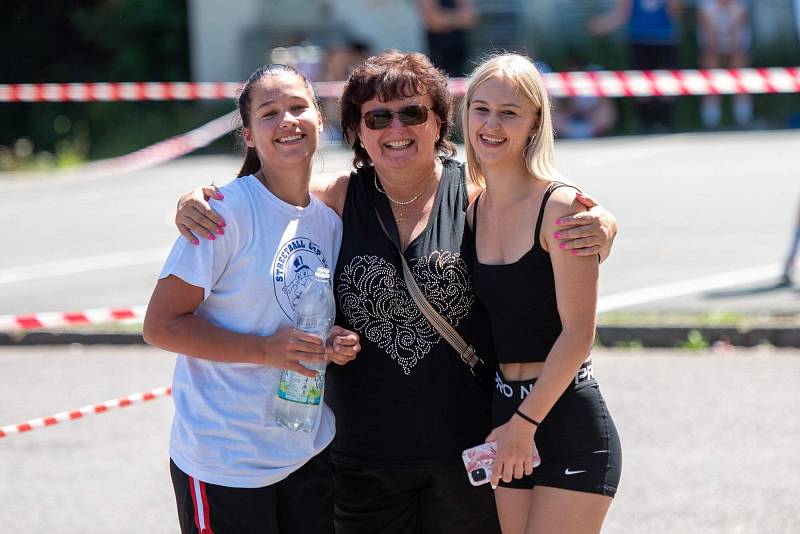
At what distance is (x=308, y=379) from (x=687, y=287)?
6.29 meters

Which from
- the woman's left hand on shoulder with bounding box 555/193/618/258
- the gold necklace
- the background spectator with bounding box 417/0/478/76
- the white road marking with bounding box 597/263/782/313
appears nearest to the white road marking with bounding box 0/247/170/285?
the white road marking with bounding box 597/263/782/313

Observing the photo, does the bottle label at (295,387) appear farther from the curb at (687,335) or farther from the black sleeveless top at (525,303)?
the curb at (687,335)

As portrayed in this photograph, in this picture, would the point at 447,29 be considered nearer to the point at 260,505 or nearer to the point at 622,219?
the point at 622,219

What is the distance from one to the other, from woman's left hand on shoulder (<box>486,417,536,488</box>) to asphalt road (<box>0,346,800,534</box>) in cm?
196

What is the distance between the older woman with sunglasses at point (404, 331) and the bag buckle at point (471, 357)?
0.03 meters

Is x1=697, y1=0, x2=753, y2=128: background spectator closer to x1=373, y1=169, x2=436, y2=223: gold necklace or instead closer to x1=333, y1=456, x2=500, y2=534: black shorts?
x1=373, y1=169, x2=436, y2=223: gold necklace

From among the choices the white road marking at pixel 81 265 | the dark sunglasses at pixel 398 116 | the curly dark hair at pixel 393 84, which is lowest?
the white road marking at pixel 81 265

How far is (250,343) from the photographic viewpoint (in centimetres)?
334

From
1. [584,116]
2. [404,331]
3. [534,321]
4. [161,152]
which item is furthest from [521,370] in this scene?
[161,152]

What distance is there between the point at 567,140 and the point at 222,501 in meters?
15.9

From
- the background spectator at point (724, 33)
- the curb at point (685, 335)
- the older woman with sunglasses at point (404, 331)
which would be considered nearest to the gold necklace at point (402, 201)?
the older woman with sunglasses at point (404, 331)

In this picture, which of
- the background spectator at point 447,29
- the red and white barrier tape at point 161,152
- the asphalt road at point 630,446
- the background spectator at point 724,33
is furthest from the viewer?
the background spectator at point 447,29

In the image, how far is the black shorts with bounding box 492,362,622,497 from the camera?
3.36m

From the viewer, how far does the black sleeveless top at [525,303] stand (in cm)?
335
